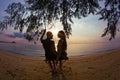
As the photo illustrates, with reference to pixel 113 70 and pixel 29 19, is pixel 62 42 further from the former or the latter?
pixel 113 70

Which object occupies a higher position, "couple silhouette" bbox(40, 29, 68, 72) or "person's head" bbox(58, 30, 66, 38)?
"person's head" bbox(58, 30, 66, 38)

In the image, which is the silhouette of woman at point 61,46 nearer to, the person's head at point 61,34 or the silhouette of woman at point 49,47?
the person's head at point 61,34

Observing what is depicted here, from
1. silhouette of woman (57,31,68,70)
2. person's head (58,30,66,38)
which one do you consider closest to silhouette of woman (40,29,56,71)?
silhouette of woman (57,31,68,70)

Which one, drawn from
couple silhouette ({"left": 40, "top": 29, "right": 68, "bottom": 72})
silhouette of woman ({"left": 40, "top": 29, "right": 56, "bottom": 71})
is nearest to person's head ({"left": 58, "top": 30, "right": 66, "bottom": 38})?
couple silhouette ({"left": 40, "top": 29, "right": 68, "bottom": 72})

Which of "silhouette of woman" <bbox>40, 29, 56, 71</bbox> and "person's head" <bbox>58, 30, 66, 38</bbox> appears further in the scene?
"silhouette of woman" <bbox>40, 29, 56, 71</bbox>

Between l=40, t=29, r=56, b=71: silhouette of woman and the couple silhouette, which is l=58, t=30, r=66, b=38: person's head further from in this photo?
l=40, t=29, r=56, b=71: silhouette of woman

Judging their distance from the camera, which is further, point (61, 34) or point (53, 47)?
point (53, 47)

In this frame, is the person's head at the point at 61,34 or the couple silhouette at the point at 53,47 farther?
the couple silhouette at the point at 53,47

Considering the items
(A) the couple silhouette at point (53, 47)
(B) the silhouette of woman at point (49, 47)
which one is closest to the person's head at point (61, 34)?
(A) the couple silhouette at point (53, 47)

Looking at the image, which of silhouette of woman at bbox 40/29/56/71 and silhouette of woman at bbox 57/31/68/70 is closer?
silhouette of woman at bbox 57/31/68/70

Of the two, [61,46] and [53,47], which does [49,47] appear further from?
[61,46]

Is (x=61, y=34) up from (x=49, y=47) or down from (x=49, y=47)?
up

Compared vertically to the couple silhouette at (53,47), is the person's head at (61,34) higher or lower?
higher

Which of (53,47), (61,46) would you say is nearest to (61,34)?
(61,46)
